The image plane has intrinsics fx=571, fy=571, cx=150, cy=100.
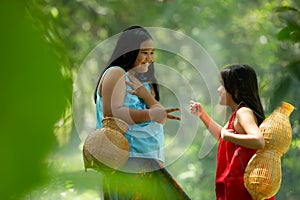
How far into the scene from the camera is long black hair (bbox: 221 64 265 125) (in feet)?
6.84

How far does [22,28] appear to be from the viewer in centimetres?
15

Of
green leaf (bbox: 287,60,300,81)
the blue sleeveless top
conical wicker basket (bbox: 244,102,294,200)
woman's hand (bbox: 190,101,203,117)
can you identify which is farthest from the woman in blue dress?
green leaf (bbox: 287,60,300,81)

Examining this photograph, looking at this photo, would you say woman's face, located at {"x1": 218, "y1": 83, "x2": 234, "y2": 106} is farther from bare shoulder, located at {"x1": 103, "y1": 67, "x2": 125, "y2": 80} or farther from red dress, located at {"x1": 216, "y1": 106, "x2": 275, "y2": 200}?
bare shoulder, located at {"x1": 103, "y1": 67, "x2": 125, "y2": 80}

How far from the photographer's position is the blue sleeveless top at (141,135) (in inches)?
73.7

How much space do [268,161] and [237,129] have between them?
0.60 feet

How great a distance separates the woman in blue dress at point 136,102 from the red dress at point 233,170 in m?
0.17

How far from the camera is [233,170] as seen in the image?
6.59 feet

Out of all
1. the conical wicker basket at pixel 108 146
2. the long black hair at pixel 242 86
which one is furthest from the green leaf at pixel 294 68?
the conical wicker basket at pixel 108 146

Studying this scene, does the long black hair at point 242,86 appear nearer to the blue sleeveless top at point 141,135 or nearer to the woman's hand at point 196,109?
the woman's hand at point 196,109

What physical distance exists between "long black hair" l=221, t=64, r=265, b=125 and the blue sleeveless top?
0.34 m

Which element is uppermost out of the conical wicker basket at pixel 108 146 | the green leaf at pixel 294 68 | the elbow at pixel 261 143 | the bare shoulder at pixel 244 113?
the green leaf at pixel 294 68

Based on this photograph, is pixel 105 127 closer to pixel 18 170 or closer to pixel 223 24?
pixel 18 170

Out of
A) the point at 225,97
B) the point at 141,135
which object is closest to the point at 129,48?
the point at 141,135

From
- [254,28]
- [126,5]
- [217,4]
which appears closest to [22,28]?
[126,5]
